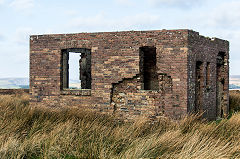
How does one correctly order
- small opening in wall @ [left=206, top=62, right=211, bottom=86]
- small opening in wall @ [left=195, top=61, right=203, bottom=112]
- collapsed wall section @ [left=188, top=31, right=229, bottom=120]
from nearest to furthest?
collapsed wall section @ [left=188, top=31, right=229, bottom=120], small opening in wall @ [left=195, top=61, right=203, bottom=112], small opening in wall @ [left=206, top=62, right=211, bottom=86]

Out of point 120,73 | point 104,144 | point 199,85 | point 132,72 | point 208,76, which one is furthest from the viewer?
point 208,76

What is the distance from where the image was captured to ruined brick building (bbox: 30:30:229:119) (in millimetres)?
10586

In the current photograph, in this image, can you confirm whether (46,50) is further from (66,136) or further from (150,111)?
(66,136)

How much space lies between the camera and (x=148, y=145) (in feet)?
20.5

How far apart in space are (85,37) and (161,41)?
2.71 metres

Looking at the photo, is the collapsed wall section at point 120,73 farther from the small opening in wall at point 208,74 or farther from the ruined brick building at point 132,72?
the small opening in wall at point 208,74

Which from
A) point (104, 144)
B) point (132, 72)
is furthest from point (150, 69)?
point (104, 144)

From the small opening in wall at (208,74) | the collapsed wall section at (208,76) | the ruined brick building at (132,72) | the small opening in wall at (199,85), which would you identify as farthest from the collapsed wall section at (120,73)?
the small opening in wall at (208,74)

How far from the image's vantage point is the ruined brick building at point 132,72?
1059 cm

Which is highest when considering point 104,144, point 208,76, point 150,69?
point 150,69

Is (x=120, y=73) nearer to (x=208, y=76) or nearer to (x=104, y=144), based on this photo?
(x=208, y=76)

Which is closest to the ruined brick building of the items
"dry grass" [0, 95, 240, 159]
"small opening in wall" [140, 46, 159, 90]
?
"small opening in wall" [140, 46, 159, 90]

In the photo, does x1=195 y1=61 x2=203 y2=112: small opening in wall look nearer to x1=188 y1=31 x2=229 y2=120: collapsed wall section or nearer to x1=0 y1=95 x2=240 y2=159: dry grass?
x1=188 y1=31 x2=229 y2=120: collapsed wall section

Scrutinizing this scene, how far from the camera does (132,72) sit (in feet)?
36.1
